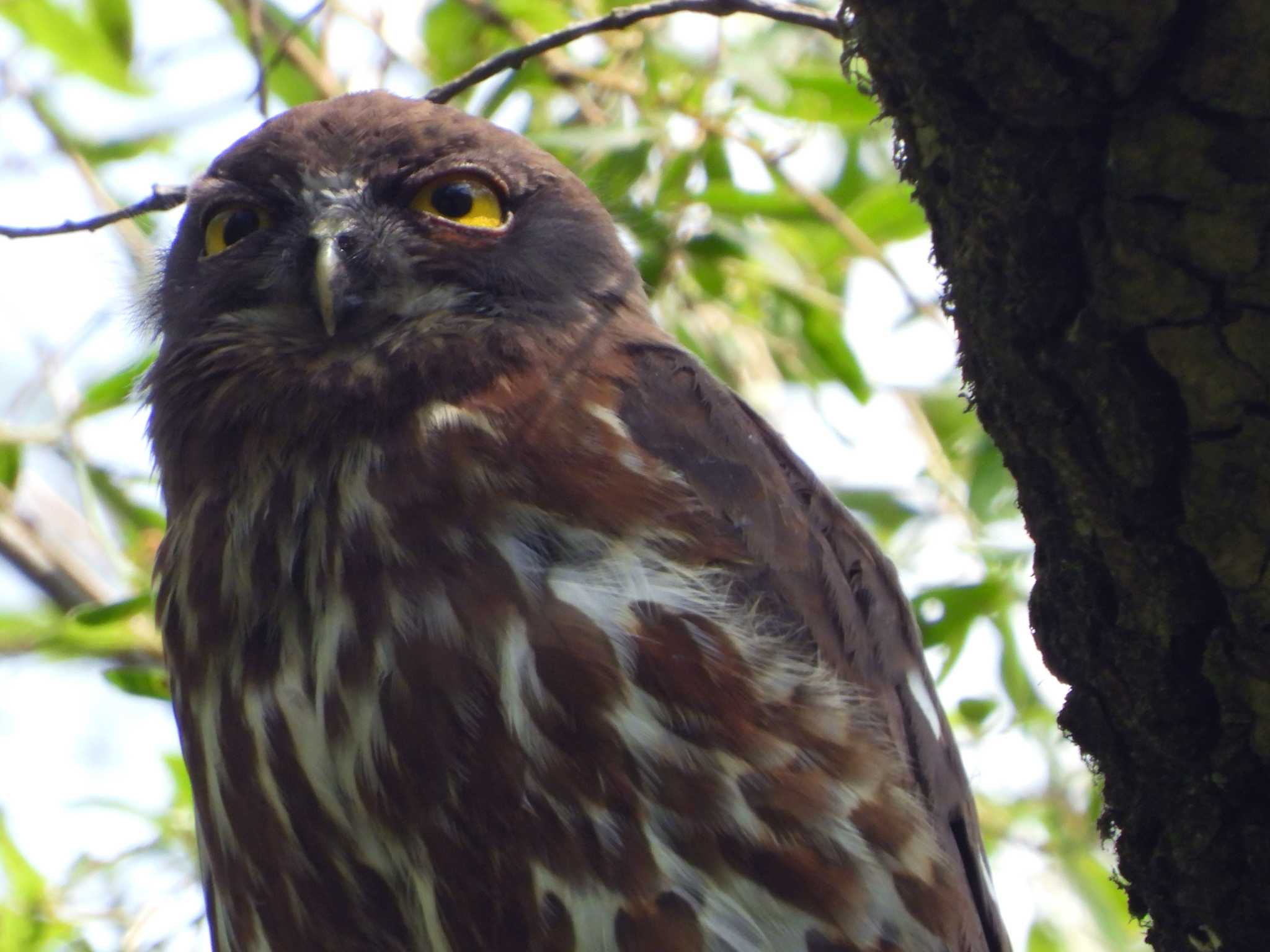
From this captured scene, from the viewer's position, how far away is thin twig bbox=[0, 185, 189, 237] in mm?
2965

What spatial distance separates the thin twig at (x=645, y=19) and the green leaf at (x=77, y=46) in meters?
2.45

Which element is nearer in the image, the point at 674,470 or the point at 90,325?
the point at 674,470

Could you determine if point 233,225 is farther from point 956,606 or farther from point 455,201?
point 956,606

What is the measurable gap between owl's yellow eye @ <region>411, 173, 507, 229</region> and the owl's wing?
1.80 feet

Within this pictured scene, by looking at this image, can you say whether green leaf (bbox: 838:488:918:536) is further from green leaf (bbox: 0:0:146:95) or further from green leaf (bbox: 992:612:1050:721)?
green leaf (bbox: 0:0:146:95)

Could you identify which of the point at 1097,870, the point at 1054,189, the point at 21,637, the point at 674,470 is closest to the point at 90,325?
the point at 21,637

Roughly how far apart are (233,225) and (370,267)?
453 millimetres

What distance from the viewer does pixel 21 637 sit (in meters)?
4.71

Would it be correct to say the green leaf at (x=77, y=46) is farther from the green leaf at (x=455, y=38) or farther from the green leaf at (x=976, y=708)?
the green leaf at (x=976, y=708)

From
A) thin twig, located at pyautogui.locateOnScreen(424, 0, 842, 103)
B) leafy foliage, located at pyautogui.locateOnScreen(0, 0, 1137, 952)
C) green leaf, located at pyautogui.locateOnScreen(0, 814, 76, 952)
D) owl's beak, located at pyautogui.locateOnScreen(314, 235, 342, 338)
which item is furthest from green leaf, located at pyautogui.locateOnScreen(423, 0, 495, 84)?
green leaf, located at pyautogui.locateOnScreen(0, 814, 76, 952)

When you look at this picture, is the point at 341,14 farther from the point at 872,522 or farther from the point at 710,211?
the point at 872,522

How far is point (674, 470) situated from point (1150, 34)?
5.18ft

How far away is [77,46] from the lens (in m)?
5.09

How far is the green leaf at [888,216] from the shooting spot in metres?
4.54
